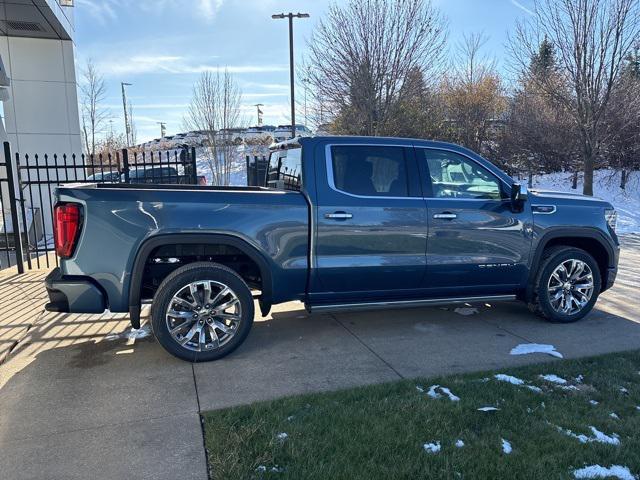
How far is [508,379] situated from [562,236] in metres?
2.08

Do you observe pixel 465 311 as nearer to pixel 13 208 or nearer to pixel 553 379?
pixel 553 379

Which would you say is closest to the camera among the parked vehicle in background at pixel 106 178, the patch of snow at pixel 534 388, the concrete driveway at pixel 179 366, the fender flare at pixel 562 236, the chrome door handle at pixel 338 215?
the concrete driveway at pixel 179 366

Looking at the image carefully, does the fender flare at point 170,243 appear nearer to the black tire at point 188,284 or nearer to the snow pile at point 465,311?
the black tire at point 188,284

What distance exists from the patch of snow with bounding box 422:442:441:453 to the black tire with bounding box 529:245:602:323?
2.93 meters

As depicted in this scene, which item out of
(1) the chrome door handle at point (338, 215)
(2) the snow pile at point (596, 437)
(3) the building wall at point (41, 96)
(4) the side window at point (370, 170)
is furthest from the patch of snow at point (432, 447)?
(3) the building wall at point (41, 96)

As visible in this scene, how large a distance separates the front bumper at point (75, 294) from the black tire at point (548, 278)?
429 centimetres

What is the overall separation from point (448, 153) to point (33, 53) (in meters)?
14.2

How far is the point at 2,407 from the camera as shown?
3.66m

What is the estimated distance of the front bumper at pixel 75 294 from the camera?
411 centimetres

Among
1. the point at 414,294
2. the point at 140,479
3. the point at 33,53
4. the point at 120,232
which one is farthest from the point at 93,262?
the point at 33,53

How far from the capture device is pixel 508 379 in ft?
13.2

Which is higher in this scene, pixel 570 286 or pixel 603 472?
pixel 570 286

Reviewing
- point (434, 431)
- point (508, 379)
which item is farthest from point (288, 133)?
point (434, 431)

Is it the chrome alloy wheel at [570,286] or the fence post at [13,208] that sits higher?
the fence post at [13,208]
